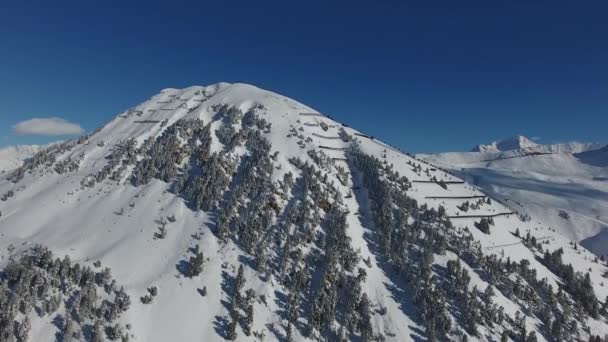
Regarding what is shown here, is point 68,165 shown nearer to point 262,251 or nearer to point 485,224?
point 262,251

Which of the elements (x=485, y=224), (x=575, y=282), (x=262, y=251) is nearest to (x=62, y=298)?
(x=262, y=251)

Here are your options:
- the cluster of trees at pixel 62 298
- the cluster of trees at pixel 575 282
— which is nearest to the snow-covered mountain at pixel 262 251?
the cluster of trees at pixel 62 298

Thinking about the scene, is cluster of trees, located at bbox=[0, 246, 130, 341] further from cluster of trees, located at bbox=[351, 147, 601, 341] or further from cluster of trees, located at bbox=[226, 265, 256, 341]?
cluster of trees, located at bbox=[351, 147, 601, 341]

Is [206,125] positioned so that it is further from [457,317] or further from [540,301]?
[540,301]

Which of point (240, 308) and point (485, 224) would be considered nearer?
point (240, 308)

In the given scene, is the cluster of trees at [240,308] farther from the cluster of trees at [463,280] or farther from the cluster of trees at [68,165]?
the cluster of trees at [68,165]

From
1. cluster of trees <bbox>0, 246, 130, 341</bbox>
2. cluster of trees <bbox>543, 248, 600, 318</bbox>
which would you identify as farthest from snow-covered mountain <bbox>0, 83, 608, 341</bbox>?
cluster of trees <bbox>543, 248, 600, 318</bbox>
